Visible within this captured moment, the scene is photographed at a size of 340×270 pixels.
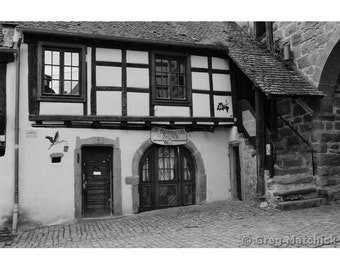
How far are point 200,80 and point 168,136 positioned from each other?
71.4 inches

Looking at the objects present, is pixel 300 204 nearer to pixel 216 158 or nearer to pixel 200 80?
pixel 216 158

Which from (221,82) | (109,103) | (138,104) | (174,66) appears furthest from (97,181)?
(221,82)

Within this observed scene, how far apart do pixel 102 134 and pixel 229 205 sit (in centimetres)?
372

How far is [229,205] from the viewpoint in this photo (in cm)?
913

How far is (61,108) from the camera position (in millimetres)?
8594

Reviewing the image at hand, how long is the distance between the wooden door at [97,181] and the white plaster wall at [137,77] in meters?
1.81

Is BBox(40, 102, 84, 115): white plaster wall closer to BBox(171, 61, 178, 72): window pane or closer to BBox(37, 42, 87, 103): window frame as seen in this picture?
BBox(37, 42, 87, 103): window frame

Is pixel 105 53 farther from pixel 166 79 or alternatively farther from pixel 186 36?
pixel 186 36

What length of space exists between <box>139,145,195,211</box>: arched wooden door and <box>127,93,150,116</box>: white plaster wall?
1.03 meters

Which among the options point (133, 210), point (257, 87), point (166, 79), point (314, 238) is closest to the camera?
point (314, 238)

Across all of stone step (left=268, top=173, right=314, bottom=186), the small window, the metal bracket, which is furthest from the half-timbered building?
the small window

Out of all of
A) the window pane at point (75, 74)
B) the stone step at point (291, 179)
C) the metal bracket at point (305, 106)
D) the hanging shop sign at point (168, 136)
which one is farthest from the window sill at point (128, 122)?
the stone step at point (291, 179)

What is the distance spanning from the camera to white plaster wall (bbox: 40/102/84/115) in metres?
8.48

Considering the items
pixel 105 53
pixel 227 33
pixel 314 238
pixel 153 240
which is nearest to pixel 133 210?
pixel 153 240
